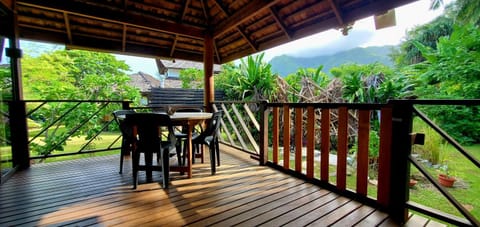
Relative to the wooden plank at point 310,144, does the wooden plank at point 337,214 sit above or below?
below

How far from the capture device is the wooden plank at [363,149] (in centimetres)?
203

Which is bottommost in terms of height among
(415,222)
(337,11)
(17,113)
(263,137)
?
(415,222)

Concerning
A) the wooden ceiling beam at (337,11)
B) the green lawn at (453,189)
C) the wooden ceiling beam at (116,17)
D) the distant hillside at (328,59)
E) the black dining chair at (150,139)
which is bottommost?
the green lawn at (453,189)

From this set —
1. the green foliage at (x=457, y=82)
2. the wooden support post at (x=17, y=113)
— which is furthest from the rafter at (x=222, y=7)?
the green foliage at (x=457, y=82)

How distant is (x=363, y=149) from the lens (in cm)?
206

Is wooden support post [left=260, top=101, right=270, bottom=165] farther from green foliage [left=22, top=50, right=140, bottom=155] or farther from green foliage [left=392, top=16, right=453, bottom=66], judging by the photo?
green foliage [left=392, top=16, right=453, bottom=66]

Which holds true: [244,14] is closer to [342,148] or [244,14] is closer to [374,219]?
[342,148]

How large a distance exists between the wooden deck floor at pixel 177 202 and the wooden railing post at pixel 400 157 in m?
0.13

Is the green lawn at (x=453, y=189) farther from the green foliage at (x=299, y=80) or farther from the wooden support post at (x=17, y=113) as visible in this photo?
the wooden support post at (x=17, y=113)

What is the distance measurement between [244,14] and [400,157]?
10.3 feet

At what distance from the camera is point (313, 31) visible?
3.63 meters

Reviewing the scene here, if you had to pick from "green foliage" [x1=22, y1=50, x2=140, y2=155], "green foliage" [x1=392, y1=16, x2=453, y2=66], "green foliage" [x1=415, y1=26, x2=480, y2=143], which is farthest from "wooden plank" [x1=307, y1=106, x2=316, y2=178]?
"green foliage" [x1=392, y1=16, x2=453, y2=66]

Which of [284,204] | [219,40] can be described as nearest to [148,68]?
[219,40]

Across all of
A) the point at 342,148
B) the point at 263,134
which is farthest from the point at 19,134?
the point at 342,148
